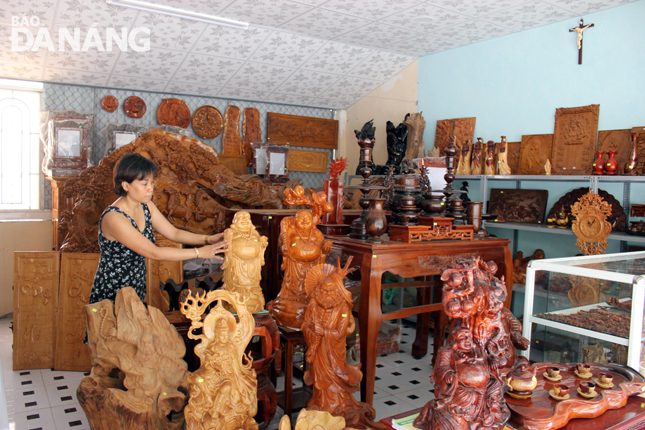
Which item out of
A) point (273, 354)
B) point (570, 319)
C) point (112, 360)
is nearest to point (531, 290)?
point (570, 319)

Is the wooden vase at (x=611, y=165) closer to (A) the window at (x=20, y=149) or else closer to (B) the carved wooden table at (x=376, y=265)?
(B) the carved wooden table at (x=376, y=265)

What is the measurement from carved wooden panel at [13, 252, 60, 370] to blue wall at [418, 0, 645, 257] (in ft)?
13.5

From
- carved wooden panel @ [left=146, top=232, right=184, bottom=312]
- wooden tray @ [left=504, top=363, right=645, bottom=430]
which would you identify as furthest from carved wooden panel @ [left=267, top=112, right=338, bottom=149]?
wooden tray @ [left=504, top=363, right=645, bottom=430]

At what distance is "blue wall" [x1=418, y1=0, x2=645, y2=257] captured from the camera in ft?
13.6

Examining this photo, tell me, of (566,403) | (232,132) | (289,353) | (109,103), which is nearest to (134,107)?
→ (109,103)

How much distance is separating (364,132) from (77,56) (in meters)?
3.38

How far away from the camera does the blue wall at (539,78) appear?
4.14 metres

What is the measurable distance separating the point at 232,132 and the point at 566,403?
17.0 ft

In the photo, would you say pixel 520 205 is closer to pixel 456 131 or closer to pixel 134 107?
pixel 456 131

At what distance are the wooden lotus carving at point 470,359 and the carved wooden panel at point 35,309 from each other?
130 inches

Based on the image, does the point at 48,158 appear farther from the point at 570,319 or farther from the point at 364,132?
the point at 570,319

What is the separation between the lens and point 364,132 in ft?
20.0

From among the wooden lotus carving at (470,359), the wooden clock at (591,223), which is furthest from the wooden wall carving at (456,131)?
the wooden lotus carving at (470,359)

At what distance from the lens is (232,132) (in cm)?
614
